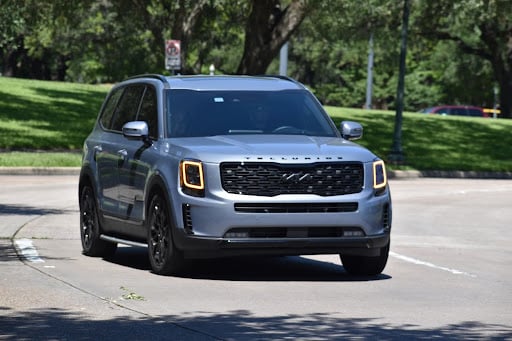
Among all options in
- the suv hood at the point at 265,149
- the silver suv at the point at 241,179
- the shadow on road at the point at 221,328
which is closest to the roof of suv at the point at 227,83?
the silver suv at the point at 241,179

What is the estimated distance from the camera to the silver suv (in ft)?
38.0

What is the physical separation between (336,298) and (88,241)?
4.26 m

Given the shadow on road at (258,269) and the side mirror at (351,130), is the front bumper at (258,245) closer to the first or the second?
the shadow on road at (258,269)

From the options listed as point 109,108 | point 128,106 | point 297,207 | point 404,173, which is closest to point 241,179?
point 297,207

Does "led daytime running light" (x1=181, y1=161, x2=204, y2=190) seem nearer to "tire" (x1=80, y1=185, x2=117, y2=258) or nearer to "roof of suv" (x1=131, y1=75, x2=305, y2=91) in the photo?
"roof of suv" (x1=131, y1=75, x2=305, y2=91)

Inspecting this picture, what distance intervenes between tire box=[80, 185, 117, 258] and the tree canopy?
85.0 ft

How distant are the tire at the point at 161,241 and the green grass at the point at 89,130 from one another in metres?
18.4

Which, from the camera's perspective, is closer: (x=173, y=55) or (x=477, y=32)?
(x=173, y=55)

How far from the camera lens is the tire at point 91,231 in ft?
45.9

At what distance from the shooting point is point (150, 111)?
13.3m

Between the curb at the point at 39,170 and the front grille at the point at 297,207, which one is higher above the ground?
the front grille at the point at 297,207

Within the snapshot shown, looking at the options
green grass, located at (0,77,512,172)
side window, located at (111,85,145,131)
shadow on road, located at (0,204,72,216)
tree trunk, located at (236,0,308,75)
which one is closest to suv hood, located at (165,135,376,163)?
side window, located at (111,85,145,131)

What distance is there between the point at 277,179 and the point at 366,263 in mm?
1409

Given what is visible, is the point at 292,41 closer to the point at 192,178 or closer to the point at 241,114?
the point at 241,114
